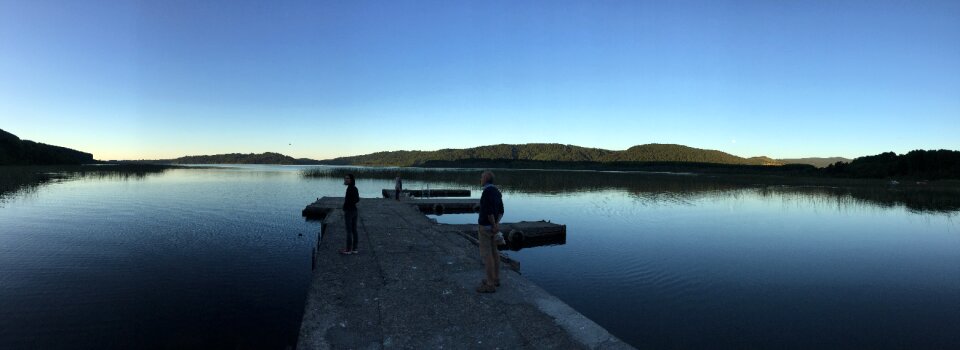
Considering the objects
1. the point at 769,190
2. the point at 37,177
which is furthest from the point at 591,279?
the point at 37,177

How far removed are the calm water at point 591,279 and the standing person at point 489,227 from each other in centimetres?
387

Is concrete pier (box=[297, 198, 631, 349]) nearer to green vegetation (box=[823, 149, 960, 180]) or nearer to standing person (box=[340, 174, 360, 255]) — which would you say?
standing person (box=[340, 174, 360, 255])

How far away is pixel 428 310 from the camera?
7.20m

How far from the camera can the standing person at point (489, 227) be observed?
25.5 feet

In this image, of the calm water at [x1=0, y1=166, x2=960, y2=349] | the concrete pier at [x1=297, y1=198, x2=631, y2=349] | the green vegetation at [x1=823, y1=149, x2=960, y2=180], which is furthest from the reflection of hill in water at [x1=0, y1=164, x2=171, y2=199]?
the green vegetation at [x1=823, y1=149, x2=960, y2=180]

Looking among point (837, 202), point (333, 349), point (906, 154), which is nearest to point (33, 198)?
point (333, 349)

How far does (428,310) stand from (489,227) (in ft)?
5.81

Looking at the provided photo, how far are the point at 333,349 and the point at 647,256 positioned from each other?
15.3m

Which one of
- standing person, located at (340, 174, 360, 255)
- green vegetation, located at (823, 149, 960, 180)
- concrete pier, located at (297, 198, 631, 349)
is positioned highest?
green vegetation, located at (823, 149, 960, 180)

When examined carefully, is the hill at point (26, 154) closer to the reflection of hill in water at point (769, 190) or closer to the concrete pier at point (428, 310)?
the reflection of hill in water at point (769, 190)

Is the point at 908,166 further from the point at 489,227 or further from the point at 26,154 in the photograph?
the point at 26,154

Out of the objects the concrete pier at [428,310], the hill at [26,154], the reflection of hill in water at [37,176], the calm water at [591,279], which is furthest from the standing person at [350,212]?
the hill at [26,154]

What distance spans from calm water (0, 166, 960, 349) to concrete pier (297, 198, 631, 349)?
7.56ft

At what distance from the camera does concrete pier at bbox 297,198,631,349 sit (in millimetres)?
6004
